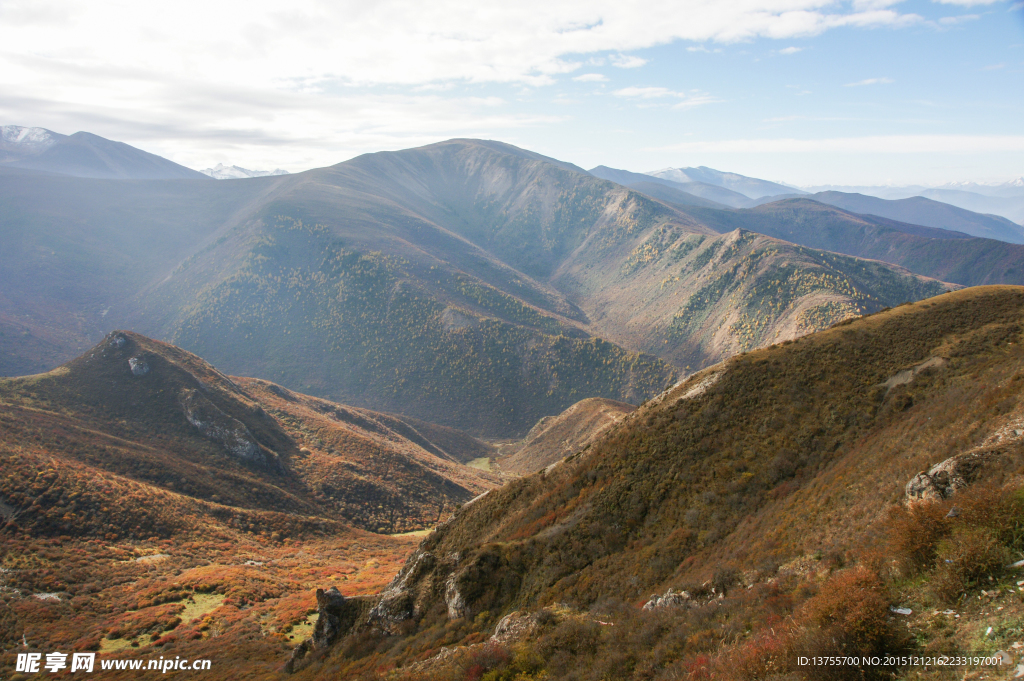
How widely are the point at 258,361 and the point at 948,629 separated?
5822 inches

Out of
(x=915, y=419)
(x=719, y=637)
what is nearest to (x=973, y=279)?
(x=915, y=419)

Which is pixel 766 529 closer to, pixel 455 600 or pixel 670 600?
pixel 670 600

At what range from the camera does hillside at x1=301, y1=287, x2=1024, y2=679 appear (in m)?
8.59

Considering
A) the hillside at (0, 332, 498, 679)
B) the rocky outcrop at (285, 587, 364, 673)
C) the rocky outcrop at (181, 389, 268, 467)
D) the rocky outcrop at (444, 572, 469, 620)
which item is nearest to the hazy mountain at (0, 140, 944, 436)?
the hillside at (0, 332, 498, 679)

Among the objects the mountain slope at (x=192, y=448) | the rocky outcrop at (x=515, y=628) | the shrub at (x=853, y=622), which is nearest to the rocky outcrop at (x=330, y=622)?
the rocky outcrop at (x=515, y=628)

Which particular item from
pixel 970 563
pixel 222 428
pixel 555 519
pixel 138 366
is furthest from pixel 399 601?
pixel 138 366

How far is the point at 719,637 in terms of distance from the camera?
10516 millimetres

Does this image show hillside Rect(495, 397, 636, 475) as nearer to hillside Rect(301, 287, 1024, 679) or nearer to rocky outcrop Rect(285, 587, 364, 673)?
hillside Rect(301, 287, 1024, 679)

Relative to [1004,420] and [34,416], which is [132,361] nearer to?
[34,416]

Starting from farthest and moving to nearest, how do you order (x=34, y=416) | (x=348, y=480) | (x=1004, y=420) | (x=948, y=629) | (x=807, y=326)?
1. (x=807, y=326)
2. (x=348, y=480)
3. (x=34, y=416)
4. (x=1004, y=420)
5. (x=948, y=629)

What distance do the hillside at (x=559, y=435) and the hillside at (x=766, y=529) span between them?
4161cm

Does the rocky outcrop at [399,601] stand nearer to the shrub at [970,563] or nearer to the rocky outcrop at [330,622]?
the rocky outcrop at [330,622]

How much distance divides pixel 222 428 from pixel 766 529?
2161 inches

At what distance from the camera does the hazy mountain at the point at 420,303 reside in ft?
368
